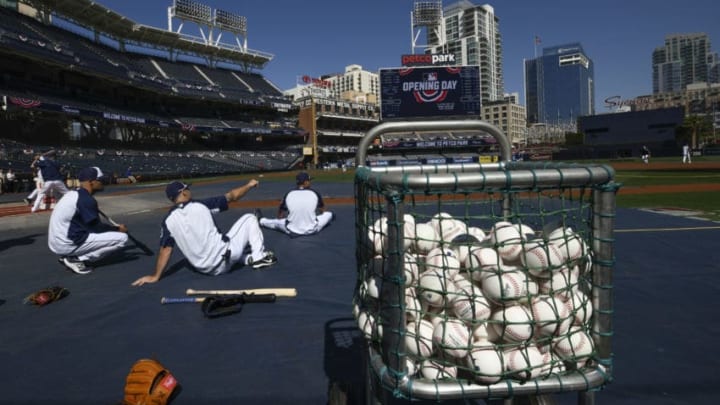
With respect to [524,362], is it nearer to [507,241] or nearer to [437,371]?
[437,371]

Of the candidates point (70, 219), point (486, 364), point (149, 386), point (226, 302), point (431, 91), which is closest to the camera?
point (486, 364)

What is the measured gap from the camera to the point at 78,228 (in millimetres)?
5121

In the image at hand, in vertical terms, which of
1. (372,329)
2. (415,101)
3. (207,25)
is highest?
(207,25)

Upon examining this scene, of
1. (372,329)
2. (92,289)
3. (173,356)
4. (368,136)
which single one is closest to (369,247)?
(372,329)

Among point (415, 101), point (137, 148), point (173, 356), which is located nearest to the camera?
point (173, 356)

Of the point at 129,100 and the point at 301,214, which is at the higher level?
the point at 129,100

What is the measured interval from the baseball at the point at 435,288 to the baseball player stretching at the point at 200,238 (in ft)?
11.8

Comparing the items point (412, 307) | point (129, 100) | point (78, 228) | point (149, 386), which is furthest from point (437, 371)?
point (129, 100)

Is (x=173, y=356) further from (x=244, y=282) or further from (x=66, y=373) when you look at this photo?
(x=244, y=282)

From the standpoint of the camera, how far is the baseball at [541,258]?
1412 millimetres

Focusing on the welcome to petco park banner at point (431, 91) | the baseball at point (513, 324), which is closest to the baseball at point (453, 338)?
the baseball at point (513, 324)

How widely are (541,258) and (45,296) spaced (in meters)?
4.58

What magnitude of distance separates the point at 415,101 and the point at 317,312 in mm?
36027

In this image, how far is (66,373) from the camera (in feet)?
8.63
